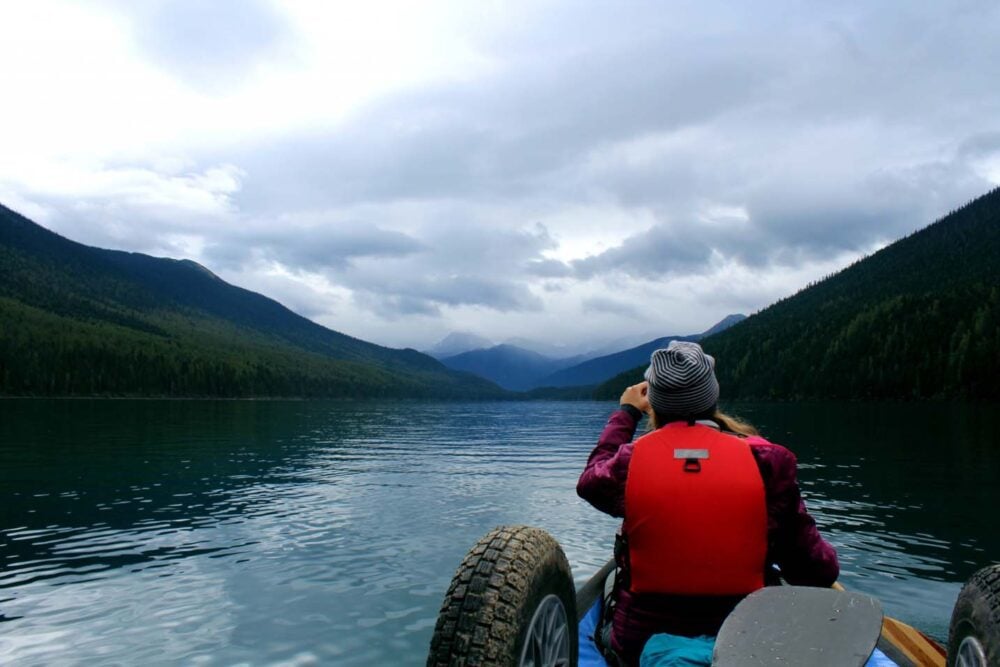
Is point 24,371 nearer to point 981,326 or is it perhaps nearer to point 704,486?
point 704,486

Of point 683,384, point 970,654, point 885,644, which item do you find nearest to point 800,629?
point 970,654

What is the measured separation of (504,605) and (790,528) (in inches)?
95.8

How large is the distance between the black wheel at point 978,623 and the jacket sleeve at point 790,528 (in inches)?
31.4

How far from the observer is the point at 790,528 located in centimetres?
501

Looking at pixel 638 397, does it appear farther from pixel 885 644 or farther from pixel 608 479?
pixel 885 644

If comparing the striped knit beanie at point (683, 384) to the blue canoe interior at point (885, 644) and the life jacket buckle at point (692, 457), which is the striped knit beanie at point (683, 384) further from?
the blue canoe interior at point (885, 644)

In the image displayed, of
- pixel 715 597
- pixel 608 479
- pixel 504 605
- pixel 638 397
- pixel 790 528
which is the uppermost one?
pixel 638 397

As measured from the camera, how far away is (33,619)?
13227 millimetres

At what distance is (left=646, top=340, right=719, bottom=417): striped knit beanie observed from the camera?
198 inches

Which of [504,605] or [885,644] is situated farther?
[885,644]

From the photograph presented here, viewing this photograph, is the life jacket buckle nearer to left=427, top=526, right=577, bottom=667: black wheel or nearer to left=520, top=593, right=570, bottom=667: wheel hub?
left=427, top=526, right=577, bottom=667: black wheel

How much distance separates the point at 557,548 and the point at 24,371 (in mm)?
220345

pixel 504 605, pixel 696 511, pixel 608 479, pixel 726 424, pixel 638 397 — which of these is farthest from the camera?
pixel 638 397

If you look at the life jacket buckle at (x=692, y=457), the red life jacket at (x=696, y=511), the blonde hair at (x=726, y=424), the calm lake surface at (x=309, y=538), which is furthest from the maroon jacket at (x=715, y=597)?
the calm lake surface at (x=309, y=538)
